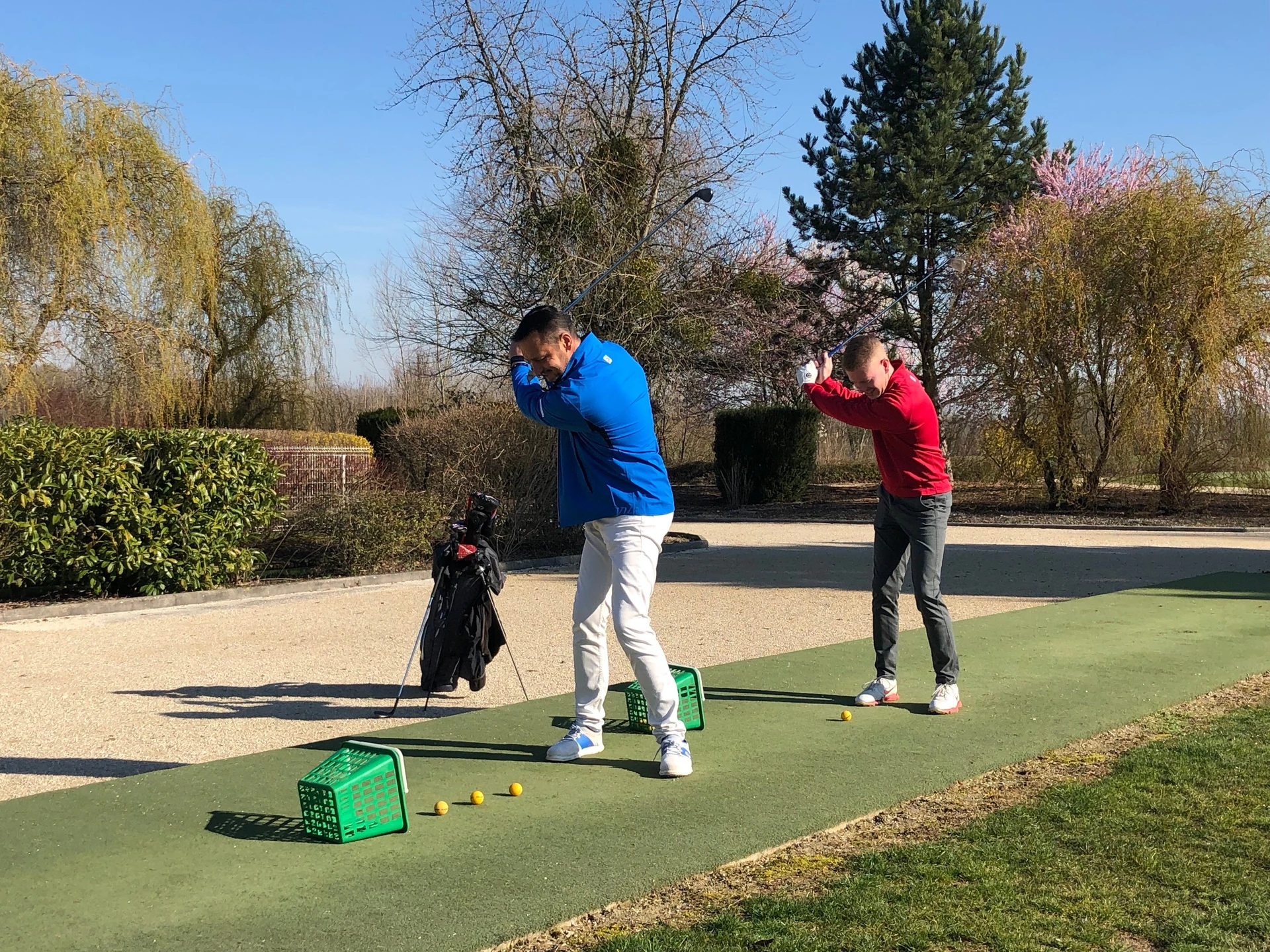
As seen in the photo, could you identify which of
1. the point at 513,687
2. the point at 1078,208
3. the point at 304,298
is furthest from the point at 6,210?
the point at 1078,208

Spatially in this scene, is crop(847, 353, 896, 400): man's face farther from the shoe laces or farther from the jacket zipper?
the shoe laces

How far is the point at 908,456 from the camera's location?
232 inches

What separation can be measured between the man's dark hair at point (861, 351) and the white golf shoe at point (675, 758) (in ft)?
6.81

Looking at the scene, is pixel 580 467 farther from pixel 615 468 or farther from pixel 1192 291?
pixel 1192 291

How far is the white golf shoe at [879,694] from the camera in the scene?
6211mm

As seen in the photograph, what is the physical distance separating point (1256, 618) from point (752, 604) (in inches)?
160

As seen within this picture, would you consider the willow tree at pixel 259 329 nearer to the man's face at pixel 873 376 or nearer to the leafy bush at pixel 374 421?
the leafy bush at pixel 374 421

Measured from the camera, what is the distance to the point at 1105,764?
5027 millimetres

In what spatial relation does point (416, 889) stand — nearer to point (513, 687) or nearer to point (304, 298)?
point (513, 687)

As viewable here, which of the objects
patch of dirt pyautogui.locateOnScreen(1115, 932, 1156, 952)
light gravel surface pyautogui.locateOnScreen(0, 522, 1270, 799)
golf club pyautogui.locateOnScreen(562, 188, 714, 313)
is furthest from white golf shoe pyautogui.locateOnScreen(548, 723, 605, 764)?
patch of dirt pyautogui.locateOnScreen(1115, 932, 1156, 952)

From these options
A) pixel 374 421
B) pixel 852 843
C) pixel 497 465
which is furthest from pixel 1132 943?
pixel 374 421

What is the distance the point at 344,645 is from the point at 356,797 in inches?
179

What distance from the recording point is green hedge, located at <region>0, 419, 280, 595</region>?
10000 millimetres

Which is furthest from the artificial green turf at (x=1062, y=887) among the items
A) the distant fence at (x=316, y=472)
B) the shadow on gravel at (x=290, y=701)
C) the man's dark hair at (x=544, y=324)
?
the distant fence at (x=316, y=472)
